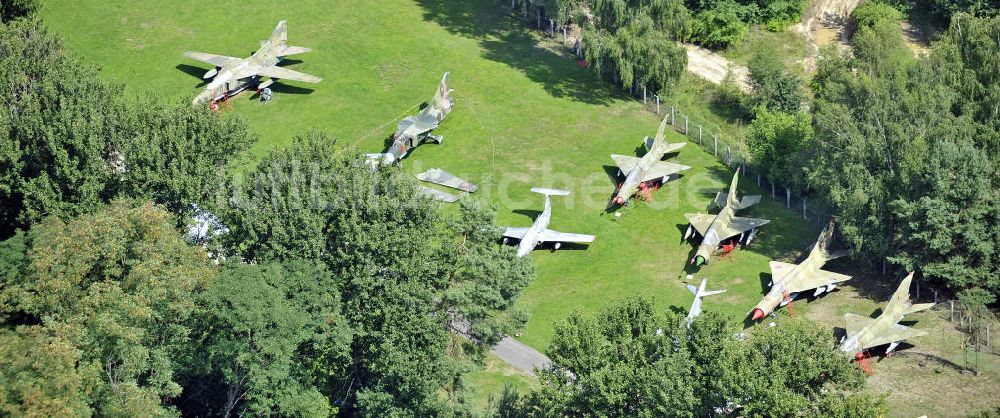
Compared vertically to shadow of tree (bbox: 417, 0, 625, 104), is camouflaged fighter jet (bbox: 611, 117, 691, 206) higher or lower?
lower

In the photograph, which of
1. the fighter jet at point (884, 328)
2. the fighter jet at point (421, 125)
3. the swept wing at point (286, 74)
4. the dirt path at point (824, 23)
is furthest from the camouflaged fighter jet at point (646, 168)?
the dirt path at point (824, 23)

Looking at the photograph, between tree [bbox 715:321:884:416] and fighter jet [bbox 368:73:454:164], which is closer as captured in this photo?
tree [bbox 715:321:884:416]

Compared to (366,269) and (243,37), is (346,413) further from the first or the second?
(243,37)

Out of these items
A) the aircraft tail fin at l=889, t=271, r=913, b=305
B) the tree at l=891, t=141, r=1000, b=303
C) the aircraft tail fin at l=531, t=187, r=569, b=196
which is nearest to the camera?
the aircraft tail fin at l=889, t=271, r=913, b=305

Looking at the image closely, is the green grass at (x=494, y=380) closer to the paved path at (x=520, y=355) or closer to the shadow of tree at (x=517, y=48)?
the paved path at (x=520, y=355)

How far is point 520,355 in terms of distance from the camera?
233ft

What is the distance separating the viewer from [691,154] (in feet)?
302

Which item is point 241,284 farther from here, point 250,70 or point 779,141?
point 779,141

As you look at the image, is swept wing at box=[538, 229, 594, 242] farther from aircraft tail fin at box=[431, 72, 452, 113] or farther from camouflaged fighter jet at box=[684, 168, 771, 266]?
aircraft tail fin at box=[431, 72, 452, 113]

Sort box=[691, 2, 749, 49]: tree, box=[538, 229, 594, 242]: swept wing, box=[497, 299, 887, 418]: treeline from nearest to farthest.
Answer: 1. box=[497, 299, 887, 418]: treeline
2. box=[538, 229, 594, 242]: swept wing
3. box=[691, 2, 749, 49]: tree

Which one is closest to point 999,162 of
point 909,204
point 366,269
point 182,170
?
point 909,204

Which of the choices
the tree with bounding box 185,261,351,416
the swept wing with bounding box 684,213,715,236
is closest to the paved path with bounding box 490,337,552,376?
the tree with bounding box 185,261,351,416

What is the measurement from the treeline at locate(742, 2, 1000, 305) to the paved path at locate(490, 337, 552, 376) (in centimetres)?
2250

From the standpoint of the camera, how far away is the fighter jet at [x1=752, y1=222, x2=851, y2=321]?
72938 mm
